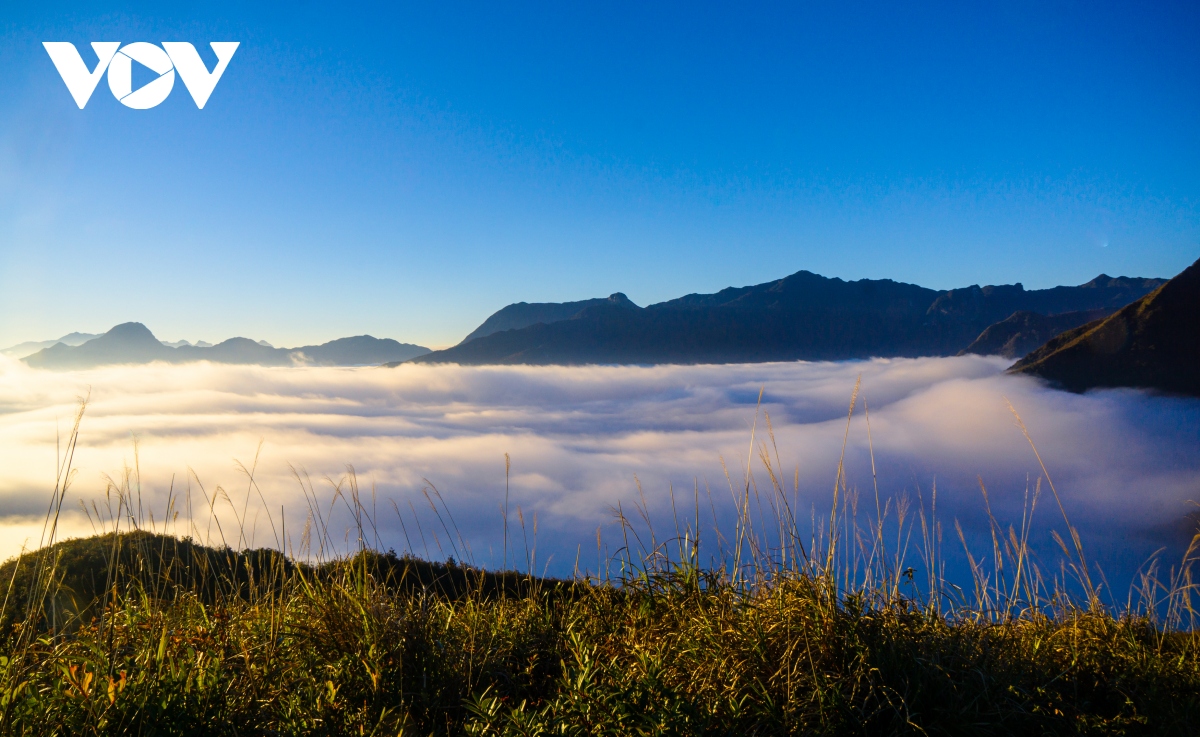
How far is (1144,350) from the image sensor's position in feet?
331

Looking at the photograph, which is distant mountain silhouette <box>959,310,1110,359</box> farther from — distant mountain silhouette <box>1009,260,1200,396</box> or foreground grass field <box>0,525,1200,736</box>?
foreground grass field <box>0,525,1200,736</box>

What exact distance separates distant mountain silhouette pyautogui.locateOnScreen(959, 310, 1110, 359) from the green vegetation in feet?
655

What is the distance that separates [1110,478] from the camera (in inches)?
6275

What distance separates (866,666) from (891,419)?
7648 inches

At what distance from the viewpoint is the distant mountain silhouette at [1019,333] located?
566 feet

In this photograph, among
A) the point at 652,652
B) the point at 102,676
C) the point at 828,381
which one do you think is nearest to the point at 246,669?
the point at 102,676

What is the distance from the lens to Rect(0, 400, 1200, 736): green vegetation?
2.28 meters

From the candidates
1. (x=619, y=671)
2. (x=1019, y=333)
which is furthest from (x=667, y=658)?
(x=1019, y=333)

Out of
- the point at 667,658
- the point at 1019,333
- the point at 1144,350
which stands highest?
the point at 1019,333

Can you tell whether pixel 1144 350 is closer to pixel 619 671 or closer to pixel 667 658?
pixel 667 658

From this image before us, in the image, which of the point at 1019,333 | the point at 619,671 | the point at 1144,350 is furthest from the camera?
the point at 1019,333

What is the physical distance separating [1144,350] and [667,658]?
135186 mm

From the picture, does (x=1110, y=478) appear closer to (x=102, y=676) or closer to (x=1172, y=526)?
(x=1172, y=526)

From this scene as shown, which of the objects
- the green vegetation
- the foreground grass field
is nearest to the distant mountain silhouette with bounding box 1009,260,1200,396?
the green vegetation
